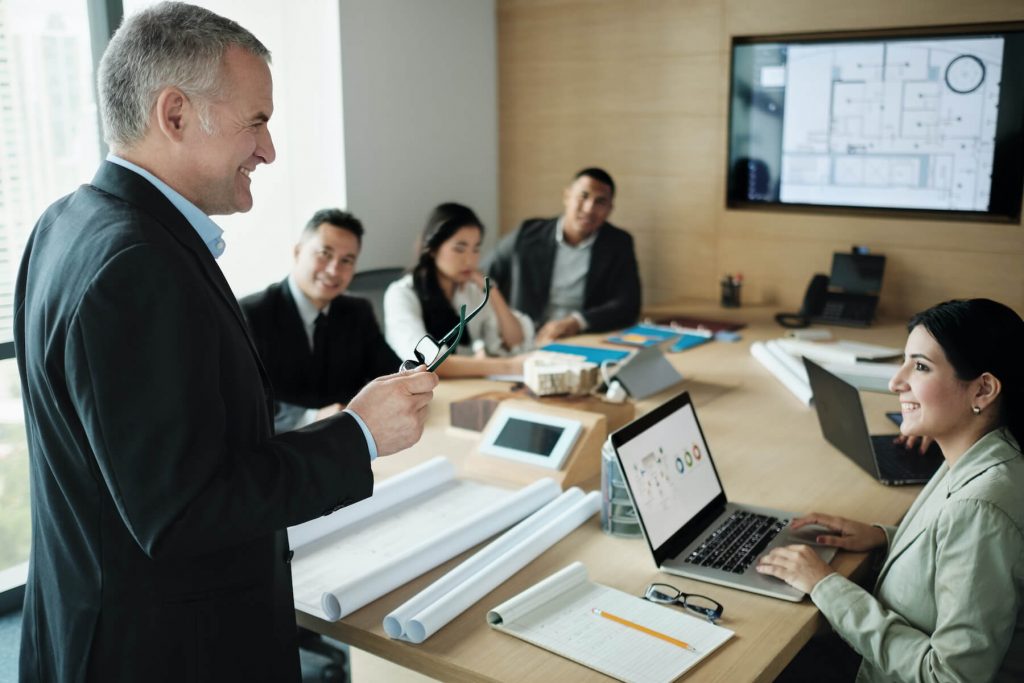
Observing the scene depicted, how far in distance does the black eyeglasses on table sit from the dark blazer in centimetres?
167

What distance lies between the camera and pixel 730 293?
4.72 meters

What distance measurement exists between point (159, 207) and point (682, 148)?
12.7 feet

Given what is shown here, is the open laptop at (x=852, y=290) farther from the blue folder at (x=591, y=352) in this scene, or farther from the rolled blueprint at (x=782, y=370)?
the blue folder at (x=591, y=352)

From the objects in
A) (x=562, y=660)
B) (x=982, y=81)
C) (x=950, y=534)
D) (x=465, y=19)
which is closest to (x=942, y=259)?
(x=982, y=81)

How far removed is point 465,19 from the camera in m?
5.13

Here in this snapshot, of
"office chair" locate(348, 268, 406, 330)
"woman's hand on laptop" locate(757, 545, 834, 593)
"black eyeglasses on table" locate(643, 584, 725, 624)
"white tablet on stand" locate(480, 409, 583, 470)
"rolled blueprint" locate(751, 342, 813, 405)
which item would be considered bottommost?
"black eyeglasses on table" locate(643, 584, 725, 624)

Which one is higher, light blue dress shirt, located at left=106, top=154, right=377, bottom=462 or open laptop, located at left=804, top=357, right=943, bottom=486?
light blue dress shirt, located at left=106, top=154, right=377, bottom=462

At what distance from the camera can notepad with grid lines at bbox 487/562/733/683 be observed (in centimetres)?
156

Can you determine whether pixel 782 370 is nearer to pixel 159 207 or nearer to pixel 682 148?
pixel 682 148

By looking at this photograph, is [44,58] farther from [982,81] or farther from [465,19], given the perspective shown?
[982,81]

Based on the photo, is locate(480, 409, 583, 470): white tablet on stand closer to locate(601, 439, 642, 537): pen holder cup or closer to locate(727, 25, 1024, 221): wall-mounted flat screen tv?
locate(601, 439, 642, 537): pen holder cup

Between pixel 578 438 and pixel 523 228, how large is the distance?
2.61 metres

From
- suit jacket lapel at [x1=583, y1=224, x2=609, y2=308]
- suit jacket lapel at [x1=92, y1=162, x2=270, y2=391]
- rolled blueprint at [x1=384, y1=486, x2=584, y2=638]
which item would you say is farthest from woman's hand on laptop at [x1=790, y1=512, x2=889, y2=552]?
suit jacket lapel at [x1=583, y1=224, x2=609, y2=308]

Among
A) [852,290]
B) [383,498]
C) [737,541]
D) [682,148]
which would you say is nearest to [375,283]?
[682,148]
